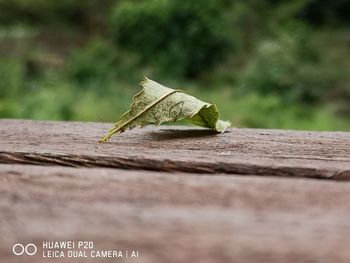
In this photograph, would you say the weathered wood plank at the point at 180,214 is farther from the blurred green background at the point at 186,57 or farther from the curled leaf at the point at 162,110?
the blurred green background at the point at 186,57

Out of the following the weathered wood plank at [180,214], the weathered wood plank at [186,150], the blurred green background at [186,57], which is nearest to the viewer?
the weathered wood plank at [180,214]

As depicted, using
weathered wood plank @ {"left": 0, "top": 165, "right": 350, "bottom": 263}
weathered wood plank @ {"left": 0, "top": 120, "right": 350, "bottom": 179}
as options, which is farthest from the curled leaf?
weathered wood plank @ {"left": 0, "top": 165, "right": 350, "bottom": 263}

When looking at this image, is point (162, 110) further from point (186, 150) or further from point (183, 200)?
point (183, 200)

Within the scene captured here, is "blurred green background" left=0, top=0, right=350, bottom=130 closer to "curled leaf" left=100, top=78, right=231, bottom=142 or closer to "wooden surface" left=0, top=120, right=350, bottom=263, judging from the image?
"curled leaf" left=100, top=78, right=231, bottom=142

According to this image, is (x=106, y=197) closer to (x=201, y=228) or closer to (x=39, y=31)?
(x=201, y=228)

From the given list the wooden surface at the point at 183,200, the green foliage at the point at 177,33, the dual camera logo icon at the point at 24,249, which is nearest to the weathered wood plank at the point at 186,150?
the wooden surface at the point at 183,200

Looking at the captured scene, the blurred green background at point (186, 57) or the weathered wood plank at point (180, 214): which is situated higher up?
the blurred green background at point (186, 57)

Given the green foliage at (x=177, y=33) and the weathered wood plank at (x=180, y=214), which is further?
the green foliage at (x=177, y=33)
